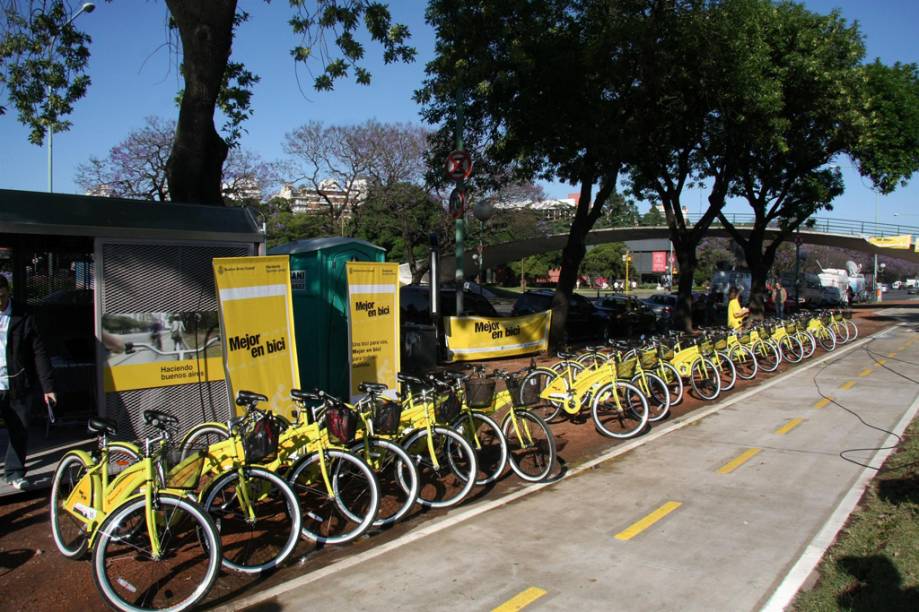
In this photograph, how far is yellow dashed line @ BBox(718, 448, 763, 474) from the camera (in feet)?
22.7

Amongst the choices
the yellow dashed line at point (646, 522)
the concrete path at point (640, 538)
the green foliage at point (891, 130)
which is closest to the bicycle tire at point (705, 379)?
the concrete path at point (640, 538)

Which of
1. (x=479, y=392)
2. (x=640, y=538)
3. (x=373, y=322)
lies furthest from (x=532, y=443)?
(x=373, y=322)

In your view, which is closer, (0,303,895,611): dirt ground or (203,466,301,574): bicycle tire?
(0,303,895,611): dirt ground

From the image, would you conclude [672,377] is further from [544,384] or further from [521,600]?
[521,600]

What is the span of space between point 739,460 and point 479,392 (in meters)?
3.16

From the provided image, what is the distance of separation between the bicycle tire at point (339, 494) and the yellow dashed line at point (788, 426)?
5.78 metres

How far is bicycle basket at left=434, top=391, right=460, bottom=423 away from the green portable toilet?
9.75 feet

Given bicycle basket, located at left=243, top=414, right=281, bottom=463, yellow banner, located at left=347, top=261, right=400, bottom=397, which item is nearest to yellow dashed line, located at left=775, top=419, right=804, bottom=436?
yellow banner, located at left=347, top=261, right=400, bottom=397

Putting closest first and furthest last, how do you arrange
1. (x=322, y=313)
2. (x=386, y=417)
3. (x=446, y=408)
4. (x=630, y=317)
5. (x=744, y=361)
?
(x=386, y=417) < (x=446, y=408) < (x=322, y=313) < (x=744, y=361) < (x=630, y=317)

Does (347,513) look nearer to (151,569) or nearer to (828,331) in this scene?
(151,569)

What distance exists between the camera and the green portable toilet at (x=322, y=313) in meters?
8.90

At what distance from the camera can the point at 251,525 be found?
5070 millimetres

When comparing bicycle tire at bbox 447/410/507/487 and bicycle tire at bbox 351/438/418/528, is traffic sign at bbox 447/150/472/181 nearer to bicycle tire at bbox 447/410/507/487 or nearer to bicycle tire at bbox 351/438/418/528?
bicycle tire at bbox 447/410/507/487

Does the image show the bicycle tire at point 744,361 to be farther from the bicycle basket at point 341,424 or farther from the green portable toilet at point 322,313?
the bicycle basket at point 341,424
